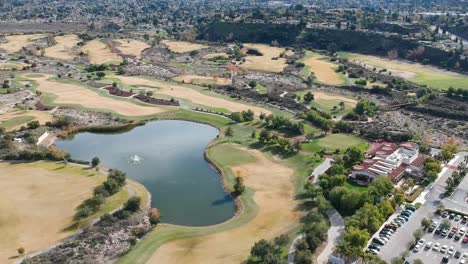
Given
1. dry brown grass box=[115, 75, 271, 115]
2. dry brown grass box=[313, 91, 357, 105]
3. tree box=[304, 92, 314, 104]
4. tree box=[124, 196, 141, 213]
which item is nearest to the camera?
tree box=[124, 196, 141, 213]

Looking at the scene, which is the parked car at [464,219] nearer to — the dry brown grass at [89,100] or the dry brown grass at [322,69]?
the dry brown grass at [89,100]

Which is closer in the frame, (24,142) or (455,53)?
(24,142)

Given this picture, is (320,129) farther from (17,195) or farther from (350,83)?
(17,195)

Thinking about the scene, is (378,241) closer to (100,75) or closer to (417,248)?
(417,248)

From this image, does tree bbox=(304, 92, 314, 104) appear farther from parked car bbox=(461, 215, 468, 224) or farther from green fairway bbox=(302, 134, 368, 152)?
parked car bbox=(461, 215, 468, 224)

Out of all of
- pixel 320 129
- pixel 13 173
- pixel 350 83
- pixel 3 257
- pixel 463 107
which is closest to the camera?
pixel 3 257

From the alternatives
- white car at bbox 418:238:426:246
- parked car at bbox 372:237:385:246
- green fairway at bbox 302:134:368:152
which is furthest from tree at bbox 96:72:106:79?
white car at bbox 418:238:426:246

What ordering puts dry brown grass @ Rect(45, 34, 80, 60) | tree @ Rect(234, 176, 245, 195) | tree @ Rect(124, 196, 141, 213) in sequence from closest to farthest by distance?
tree @ Rect(124, 196, 141, 213)
tree @ Rect(234, 176, 245, 195)
dry brown grass @ Rect(45, 34, 80, 60)

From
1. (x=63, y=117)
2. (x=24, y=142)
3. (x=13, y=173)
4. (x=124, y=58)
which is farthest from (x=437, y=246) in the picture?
(x=124, y=58)

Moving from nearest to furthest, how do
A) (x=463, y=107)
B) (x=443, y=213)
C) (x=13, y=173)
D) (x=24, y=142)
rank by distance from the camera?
(x=443, y=213) → (x=13, y=173) → (x=24, y=142) → (x=463, y=107)
